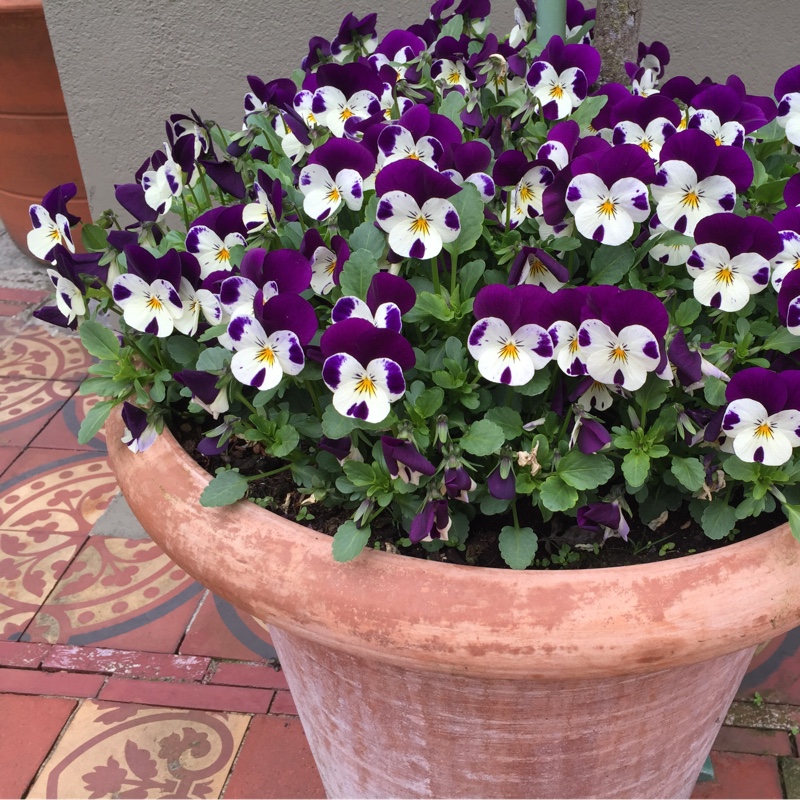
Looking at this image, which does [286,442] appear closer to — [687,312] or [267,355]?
[267,355]

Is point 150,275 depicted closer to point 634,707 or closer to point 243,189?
point 243,189

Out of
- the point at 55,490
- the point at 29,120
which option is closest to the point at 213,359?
the point at 55,490

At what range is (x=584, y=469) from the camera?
90cm

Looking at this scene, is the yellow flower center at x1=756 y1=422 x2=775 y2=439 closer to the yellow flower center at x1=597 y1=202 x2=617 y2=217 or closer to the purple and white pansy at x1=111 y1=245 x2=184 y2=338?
the yellow flower center at x1=597 y1=202 x2=617 y2=217

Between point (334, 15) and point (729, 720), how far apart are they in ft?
5.58

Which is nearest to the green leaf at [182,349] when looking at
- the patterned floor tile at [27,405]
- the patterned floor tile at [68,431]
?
the patterned floor tile at [68,431]

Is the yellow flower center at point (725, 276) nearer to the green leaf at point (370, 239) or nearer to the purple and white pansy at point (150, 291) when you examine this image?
the green leaf at point (370, 239)

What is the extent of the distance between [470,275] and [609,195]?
0.54 ft

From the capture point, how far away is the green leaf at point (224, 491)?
0.97 m

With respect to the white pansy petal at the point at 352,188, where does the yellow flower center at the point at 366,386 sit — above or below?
below

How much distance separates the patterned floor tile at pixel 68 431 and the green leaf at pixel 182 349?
1413 mm

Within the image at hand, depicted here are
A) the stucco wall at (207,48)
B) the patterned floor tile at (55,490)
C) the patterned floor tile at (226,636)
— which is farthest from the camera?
the patterned floor tile at (55,490)

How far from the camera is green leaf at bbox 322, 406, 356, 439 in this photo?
2.90 ft

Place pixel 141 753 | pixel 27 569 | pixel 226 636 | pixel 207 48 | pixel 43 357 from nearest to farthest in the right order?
pixel 141 753 < pixel 226 636 < pixel 27 569 < pixel 207 48 < pixel 43 357
